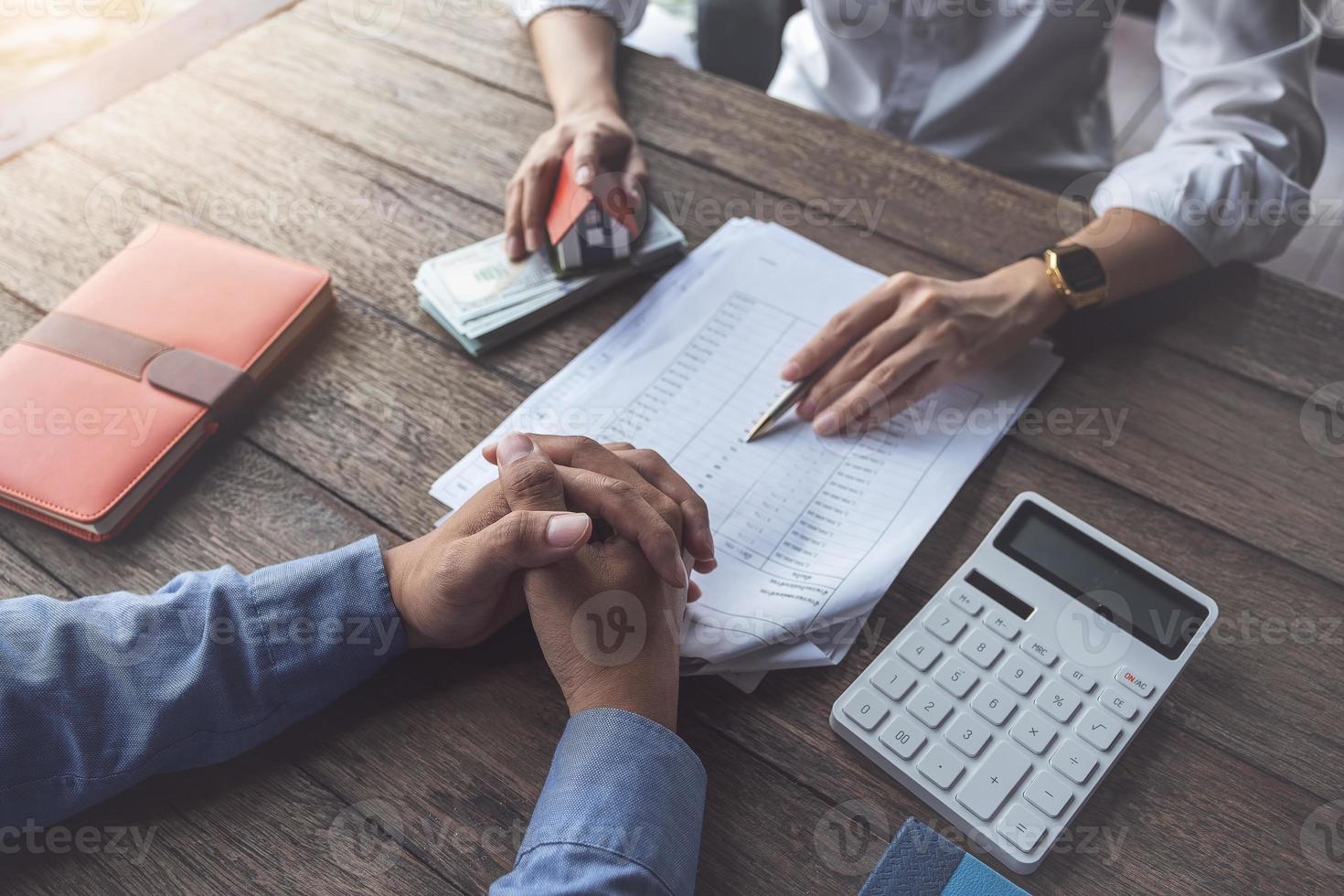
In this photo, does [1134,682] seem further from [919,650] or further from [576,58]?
[576,58]

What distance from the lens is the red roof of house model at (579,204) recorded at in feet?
2.82

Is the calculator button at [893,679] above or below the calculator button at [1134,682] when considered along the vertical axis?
above

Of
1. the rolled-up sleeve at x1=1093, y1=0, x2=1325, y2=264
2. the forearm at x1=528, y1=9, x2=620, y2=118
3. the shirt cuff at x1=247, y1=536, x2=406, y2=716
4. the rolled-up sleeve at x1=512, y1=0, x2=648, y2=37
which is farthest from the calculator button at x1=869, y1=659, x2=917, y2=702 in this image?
the rolled-up sleeve at x1=512, y1=0, x2=648, y2=37

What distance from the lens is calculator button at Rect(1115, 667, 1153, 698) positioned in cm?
60

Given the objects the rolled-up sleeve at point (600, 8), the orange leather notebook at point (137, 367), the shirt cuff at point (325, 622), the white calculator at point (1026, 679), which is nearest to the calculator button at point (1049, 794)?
the white calculator at point (1026, 679)

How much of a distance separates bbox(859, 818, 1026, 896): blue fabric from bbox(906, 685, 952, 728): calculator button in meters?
0.07

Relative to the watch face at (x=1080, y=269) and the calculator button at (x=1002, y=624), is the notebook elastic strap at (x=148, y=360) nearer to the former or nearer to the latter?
the calculator button at (x=1002, y=624)

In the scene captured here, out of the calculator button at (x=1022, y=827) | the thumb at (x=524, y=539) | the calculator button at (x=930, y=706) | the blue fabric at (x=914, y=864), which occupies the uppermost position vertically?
the thumb at (x=524, y=539)

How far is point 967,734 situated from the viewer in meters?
0.59

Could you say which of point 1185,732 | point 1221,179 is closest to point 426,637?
point 1185,732

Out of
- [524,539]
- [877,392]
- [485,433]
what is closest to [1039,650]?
[877,392]

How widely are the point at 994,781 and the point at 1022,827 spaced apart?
0.03 m

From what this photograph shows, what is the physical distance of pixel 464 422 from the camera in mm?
777

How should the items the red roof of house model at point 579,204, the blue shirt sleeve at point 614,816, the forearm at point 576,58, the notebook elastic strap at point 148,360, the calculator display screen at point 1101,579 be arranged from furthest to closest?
the forearm at point 576,58 → the red roof of house model at point 579,204 → the notebook elastic strap at point 148,360 → the calculator display screen at point 1101,579 → the blue shirt sleeve at point 614,816
